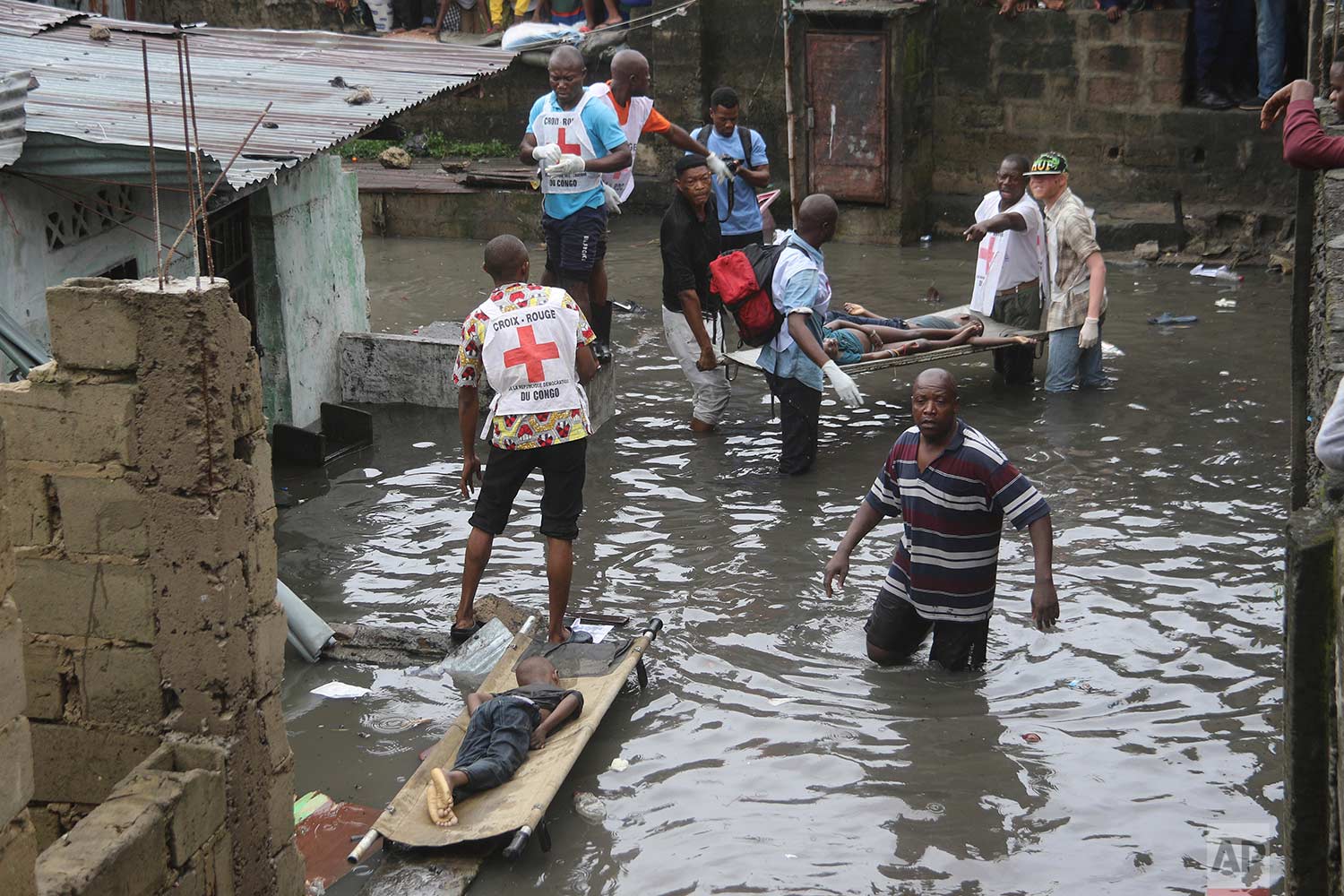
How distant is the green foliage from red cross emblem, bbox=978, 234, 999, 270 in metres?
8.54

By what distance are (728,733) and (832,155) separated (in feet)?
34.2

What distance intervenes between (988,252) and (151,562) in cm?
716

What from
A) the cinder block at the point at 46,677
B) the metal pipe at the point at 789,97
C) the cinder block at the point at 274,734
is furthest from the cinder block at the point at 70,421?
the metal pipe at the point at 789,97

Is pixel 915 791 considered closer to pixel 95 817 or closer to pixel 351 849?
pixel 351 849

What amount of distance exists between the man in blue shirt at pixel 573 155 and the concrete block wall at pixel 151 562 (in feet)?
17.2

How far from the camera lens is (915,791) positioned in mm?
5770

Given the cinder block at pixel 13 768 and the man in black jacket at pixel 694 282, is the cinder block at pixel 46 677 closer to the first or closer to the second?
the cinder block at pixel 13 768

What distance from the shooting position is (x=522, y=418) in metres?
6.65

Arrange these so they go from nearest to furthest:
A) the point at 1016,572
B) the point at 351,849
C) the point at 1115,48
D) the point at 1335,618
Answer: the point at 1335,618, the point at 351,849, the point at 1016,572, the point at 1115,48

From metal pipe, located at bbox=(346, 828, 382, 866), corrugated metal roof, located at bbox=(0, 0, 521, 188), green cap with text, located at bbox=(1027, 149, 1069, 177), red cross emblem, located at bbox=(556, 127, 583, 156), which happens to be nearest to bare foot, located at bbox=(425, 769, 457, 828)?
metal pipe, located at bbox=(346, 828, 382, 866)

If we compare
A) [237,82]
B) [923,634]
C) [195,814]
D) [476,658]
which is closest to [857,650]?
[923,634]

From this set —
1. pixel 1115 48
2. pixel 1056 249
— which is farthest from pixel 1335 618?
pixel 1115 48

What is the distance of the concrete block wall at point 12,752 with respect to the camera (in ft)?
11.6

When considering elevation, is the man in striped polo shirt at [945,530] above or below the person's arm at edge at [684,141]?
below
